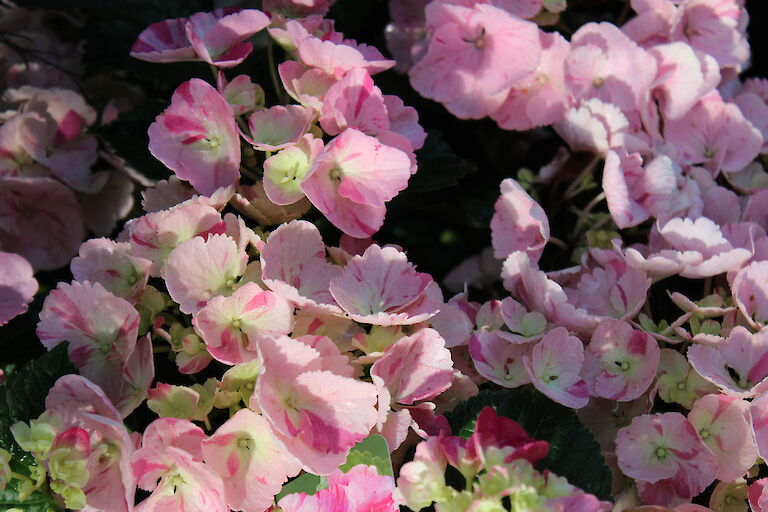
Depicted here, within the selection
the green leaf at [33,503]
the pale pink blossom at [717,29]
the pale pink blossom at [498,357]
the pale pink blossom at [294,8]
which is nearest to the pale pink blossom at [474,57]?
the pale pink blossom at [294,8]

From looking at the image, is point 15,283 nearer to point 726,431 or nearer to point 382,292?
point 382,292

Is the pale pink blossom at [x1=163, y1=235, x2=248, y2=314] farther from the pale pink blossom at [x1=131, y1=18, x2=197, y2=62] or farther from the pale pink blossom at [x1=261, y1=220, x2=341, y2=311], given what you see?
the pale pink blossom at [x1=131, y1=18, x2=197, y2=62]

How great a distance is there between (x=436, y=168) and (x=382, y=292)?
316mm

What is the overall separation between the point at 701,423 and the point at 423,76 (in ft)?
1.62

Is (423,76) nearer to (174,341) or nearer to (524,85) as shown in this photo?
(524,85)

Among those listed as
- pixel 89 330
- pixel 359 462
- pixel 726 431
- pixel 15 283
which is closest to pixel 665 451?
pixel 726 431

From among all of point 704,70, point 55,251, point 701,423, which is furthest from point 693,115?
point 55,251

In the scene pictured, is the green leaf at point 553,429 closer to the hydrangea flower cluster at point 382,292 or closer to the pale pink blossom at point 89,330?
the hydrangea flower cluster at point 382,292

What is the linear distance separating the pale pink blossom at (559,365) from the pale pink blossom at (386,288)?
0.10 meters

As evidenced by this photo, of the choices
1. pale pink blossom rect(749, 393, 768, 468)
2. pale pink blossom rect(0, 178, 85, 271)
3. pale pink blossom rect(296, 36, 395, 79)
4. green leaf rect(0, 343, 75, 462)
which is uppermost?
pale pink blossom rect(296, 36, 395, 79)

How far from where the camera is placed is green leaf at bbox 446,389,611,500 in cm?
65

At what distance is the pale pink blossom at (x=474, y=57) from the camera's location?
0.93 metres

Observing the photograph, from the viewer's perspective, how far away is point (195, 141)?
76 cm

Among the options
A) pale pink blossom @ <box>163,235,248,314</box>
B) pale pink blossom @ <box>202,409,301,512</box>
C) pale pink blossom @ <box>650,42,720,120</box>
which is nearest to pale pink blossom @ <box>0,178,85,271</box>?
pale pink blossom @ <box>163,235,248,314</box>
